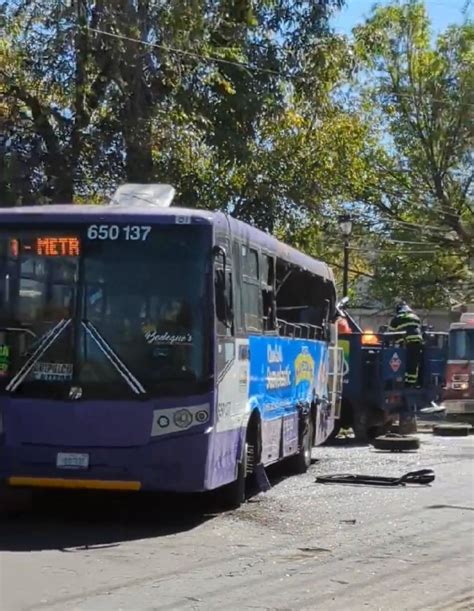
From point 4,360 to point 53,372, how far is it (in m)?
0.51

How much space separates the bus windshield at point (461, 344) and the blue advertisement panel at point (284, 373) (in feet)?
40.3

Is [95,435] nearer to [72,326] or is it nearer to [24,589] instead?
[72,326]

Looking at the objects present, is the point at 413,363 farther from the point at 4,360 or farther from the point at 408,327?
the point at 4,360

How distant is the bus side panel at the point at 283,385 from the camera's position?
1344cm

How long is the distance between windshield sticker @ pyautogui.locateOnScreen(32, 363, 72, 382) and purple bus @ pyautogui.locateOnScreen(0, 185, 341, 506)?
0.04 ft

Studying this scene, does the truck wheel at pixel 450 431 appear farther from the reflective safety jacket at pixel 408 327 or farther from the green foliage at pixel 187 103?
the green foliage at pixel 187 103

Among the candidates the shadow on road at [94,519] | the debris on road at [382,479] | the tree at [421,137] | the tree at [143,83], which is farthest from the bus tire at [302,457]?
the tree at [421,137]

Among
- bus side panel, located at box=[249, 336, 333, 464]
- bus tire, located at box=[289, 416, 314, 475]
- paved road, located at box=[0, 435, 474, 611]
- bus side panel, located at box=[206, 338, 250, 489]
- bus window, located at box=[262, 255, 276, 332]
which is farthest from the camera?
bus tire, located at box=[289, 416, 314, 475]

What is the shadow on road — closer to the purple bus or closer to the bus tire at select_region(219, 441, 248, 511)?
the bus tire at select_region(219, 441, 248, 511)

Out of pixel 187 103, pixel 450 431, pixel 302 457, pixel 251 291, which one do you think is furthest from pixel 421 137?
pixel 251 291

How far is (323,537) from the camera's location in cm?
1101

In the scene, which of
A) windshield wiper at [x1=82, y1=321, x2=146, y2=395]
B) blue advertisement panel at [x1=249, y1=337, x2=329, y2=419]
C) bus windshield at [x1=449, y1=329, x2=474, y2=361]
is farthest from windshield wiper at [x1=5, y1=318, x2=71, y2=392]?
bus windshield at [x1=449, y1=329, x2=474, y2=361]

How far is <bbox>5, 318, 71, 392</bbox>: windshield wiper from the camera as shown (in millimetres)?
11039

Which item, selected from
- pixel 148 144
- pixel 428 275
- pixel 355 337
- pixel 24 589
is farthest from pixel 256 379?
pixel 428 275
